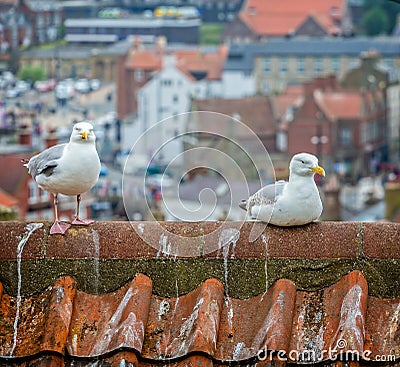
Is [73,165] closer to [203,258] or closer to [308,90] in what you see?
[203,258]

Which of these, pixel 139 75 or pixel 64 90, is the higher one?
pixel 139 75

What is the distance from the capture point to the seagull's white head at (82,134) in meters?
3.94

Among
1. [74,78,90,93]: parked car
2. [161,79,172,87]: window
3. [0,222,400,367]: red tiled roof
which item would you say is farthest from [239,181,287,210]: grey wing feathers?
[74,78,90,93]: parked car

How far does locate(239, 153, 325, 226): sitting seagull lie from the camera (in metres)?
3.79

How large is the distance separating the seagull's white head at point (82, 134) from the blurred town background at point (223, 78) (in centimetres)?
2602

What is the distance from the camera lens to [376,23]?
79125mm

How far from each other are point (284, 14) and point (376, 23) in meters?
10.7

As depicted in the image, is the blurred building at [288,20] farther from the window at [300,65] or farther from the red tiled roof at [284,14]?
the window at [300,65]

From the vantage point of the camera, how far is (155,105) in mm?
58719

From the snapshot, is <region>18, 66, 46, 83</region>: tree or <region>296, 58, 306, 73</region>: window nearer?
<region>296, 58, 306, 73</region>: window

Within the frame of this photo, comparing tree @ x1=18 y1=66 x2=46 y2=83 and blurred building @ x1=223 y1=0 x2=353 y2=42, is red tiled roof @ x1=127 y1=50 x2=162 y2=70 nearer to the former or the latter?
tree @ x1=18 y1=66 x2=46 y2=83

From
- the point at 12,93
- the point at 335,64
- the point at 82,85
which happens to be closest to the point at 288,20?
the point at 335,64

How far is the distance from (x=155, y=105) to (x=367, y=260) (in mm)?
55220

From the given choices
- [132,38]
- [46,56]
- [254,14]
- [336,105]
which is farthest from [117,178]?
[254,14]
